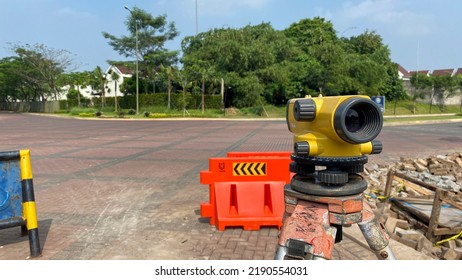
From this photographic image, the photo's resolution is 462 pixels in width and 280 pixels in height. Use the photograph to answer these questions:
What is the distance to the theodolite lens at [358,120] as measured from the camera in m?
1.65

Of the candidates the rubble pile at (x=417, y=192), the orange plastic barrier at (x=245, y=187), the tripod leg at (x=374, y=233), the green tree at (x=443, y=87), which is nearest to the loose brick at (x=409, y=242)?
the rubble pile at (x=417, y=192)

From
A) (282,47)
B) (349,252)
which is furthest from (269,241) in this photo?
(282,47)

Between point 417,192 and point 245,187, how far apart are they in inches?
144

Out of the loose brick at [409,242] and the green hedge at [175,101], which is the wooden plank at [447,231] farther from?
the green hedge at [175,101]

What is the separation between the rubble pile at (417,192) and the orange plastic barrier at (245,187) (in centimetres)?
114

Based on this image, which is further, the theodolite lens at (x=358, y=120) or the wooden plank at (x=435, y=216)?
Result: the wooden plank at (x=435, y=216)

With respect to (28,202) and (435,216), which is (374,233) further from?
(28,202)

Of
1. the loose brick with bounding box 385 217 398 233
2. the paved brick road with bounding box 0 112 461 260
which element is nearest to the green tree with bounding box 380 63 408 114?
the paved brick road with bounding box 0 112 461 260

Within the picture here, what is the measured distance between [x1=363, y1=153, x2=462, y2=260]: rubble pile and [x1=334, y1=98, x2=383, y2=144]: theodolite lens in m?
2.00

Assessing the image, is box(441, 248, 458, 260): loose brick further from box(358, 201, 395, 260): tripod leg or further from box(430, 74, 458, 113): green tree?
box(430, 74, 458, 113): green tree

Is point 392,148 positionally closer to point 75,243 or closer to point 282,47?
point 75,243

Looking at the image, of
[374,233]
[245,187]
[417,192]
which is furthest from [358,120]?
[417,192]

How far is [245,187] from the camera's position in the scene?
4055 mm

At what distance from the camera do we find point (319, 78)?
109 feet
